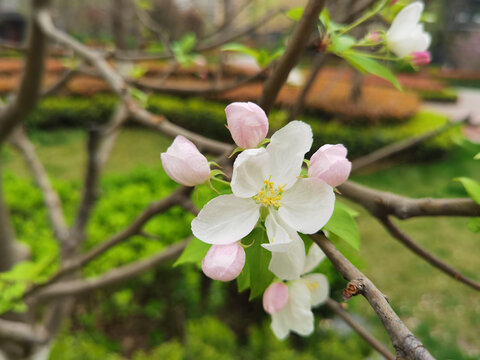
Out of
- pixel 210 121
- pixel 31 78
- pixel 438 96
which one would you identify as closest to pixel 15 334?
pixel 31 78

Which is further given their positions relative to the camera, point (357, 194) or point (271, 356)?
point (271, 356)

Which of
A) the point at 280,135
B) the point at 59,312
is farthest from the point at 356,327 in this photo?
the point at 59,312

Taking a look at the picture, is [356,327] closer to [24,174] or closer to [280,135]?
[280,135]

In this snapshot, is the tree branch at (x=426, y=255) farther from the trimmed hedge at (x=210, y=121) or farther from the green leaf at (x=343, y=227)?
the trimmed hedge at (x=210, y=121)

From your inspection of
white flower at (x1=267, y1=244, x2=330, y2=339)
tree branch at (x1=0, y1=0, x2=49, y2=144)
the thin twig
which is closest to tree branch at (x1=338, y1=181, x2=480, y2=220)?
white flower at (x1=267, y1=244, x2=330, y2=339)

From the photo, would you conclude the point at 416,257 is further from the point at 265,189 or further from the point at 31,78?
the point at 265,189

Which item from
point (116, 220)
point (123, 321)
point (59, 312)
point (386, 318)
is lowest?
point (123, 321)

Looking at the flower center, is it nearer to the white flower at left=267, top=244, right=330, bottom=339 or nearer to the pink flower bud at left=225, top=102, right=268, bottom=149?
the pink flower bud at left=225, top=102, right=268, bottom=149
